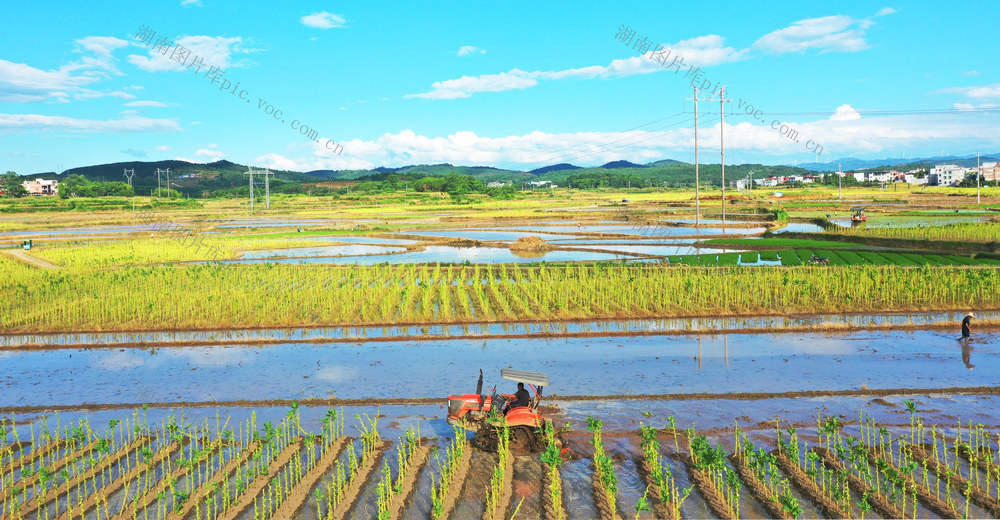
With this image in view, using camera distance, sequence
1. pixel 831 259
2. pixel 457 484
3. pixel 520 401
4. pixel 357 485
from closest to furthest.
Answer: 1. pixel 457 484
2. pixel 357 485
3. pixel 520 401
4. pixel 831 259

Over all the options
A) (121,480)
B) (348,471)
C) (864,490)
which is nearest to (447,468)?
(348,471)

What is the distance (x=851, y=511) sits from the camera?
767 cm

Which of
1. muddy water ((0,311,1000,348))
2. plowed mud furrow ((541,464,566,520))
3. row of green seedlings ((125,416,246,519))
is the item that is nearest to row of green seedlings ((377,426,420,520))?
plowed mud furrow ((541,464,566,520))

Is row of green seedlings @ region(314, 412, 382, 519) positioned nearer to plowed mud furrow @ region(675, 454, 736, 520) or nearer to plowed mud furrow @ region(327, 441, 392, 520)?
plowed mud furrow @ region(327, 441, 392, 520)

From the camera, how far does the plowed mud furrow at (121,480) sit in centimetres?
805

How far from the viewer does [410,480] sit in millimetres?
8820

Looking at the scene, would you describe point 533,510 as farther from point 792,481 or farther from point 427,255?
point 427,255

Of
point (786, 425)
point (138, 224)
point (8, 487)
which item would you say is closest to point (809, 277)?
point (786, 425)

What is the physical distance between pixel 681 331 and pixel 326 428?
1021 cm

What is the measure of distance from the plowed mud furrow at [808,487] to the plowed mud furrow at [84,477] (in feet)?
27.8

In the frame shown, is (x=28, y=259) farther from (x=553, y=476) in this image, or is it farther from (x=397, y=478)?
(x=553, y=476)

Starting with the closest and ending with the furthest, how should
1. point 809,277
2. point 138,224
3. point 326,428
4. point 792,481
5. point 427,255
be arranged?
point 792,481 → point 326,428 → point 809,277 → point 427,255 → point 138,224

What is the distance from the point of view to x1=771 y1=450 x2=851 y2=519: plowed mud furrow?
7633 millimetres

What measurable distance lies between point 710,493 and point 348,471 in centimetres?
461
